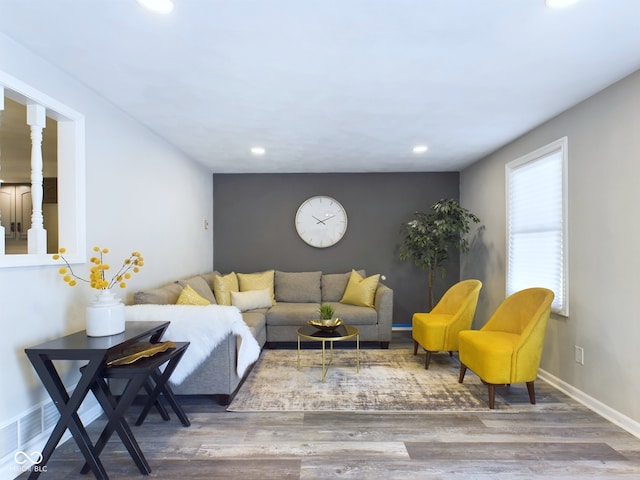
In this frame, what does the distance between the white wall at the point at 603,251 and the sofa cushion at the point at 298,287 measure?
2.72m

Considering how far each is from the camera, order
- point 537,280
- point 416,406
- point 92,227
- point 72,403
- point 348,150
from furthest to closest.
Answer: point 348,150
point 537,280
point 416,406
point 92,227
point 72,403

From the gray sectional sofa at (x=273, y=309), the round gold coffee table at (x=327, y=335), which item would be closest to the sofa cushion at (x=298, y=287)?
the gray sectional sofa at (x=273, y=309)

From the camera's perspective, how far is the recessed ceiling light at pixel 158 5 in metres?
1.59

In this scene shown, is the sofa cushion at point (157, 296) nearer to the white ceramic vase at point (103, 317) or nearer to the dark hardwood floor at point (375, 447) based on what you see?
the white ceramic vase at point (103, 317)

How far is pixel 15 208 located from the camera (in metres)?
4.89

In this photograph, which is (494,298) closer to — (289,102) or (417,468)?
(417,468)

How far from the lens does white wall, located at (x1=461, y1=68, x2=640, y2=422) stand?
2.31m

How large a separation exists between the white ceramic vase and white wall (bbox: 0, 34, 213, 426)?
0.30m

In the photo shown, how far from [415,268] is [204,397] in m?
3.48

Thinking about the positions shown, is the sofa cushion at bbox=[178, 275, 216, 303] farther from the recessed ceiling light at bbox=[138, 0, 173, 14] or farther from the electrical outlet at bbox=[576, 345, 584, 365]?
the electrical outlet at bbox=[576, 345, 584, 365]

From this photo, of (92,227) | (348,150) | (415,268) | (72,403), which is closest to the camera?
(72,403)

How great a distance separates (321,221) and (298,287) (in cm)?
108

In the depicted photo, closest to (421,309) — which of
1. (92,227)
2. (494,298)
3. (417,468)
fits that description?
(494,298)

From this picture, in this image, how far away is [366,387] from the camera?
9.91 feet
